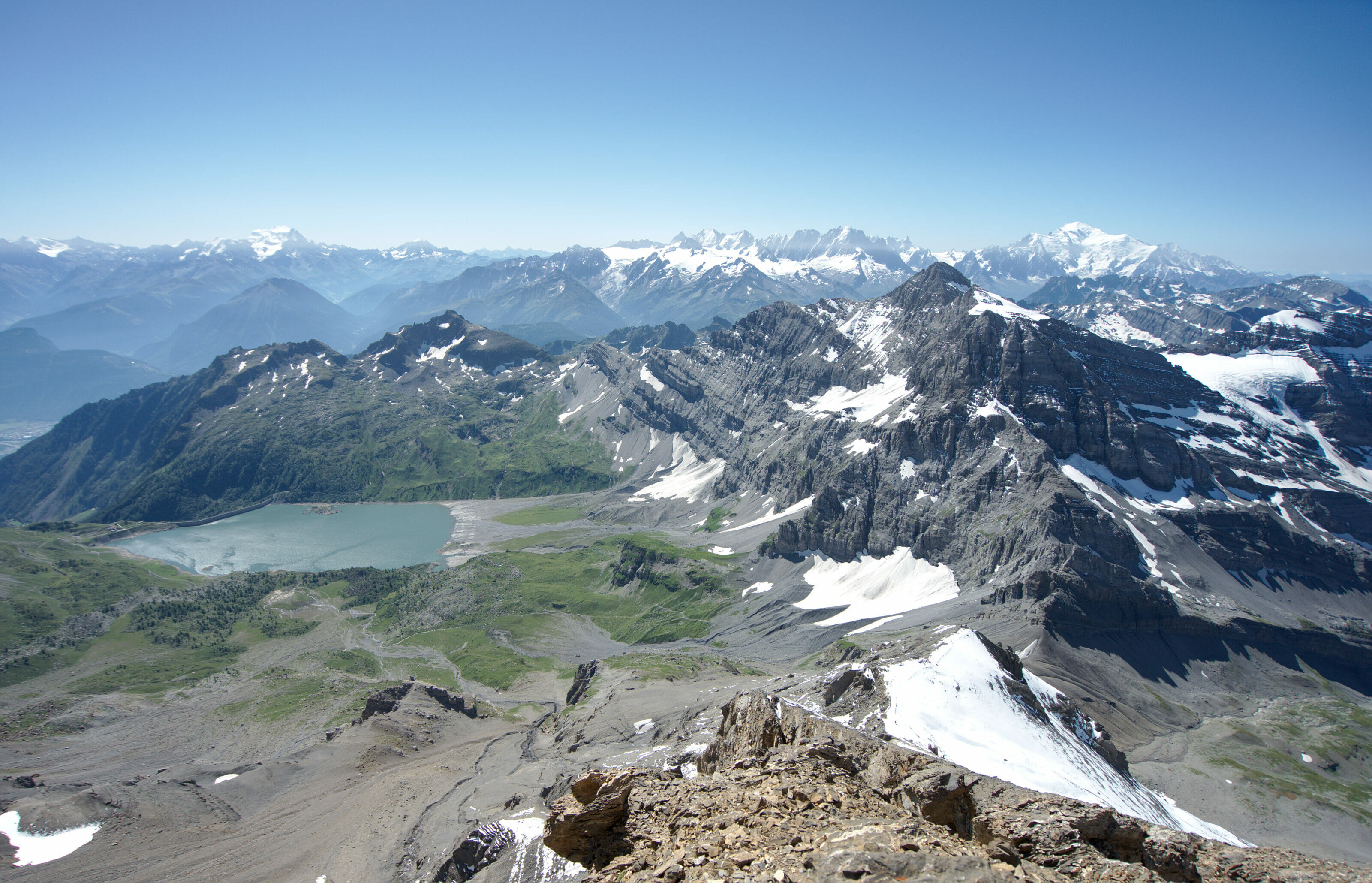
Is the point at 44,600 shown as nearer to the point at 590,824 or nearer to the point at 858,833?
the point at 590,824

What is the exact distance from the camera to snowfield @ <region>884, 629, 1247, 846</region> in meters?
64.7

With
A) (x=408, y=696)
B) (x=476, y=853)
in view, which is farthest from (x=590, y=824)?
(x=408, y=696)

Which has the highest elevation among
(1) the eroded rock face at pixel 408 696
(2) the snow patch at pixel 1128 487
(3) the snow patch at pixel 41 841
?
(2) the snow patch at pixel 1128 487

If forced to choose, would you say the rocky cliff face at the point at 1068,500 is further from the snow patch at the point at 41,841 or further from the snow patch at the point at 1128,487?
the snow patch at the point at 41,841

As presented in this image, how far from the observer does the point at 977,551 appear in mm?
157750

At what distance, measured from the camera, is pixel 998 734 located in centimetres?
7106

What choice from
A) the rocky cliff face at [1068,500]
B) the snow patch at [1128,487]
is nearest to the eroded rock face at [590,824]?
the rocky cliff face at [1068,500]

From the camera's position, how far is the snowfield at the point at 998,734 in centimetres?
6469

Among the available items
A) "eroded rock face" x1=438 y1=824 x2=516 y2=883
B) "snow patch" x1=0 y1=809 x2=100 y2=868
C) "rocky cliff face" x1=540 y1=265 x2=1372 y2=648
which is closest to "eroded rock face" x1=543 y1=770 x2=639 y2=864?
"eroded rock face" x1=438 y1=824 x2=516 y2=883

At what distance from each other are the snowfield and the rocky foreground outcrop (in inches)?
1247

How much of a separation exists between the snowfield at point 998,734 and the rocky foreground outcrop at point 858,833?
31.7 meters

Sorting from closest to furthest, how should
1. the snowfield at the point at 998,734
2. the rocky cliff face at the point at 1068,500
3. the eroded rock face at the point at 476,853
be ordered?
the eroded rock face at the point at 476,853 → the snowfield at the point at 998,734 → the rocky cliff face at the point at 1068,500

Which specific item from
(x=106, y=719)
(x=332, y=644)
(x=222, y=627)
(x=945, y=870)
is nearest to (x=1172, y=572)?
(x=945, y=870)

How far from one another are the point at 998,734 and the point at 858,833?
2355 inches
